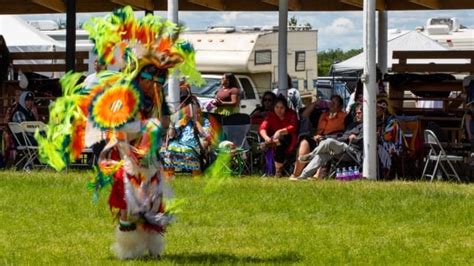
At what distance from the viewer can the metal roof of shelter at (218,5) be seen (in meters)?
18.5

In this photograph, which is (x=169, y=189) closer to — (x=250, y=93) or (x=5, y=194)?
(x=5, y=194)

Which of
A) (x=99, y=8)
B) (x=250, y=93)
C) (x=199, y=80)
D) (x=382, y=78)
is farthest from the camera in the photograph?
(x=250, y=93)

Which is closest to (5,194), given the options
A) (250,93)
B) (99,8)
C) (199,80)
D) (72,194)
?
(72,194)

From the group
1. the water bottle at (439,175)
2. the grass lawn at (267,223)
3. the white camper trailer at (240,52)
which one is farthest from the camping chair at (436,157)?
the white camper trailer at (240,52)

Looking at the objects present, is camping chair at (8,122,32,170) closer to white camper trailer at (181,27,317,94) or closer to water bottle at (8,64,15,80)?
water bottle at (8,64,15,80)

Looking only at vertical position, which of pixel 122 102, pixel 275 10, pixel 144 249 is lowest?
pixel 144 249

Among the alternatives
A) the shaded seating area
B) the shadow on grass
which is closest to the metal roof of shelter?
the shaded seating area

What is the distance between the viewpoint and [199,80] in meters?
9.02

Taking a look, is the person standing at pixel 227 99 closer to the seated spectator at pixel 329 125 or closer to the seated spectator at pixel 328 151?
the seated spectator at pixel 329 125

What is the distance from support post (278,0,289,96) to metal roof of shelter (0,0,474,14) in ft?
4.80

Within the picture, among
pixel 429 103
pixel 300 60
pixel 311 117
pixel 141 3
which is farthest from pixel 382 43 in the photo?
pixel 300 60

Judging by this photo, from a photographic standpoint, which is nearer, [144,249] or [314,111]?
[144,249]

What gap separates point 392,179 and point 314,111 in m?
1.98

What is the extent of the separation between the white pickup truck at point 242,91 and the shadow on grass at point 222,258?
12421 mm
